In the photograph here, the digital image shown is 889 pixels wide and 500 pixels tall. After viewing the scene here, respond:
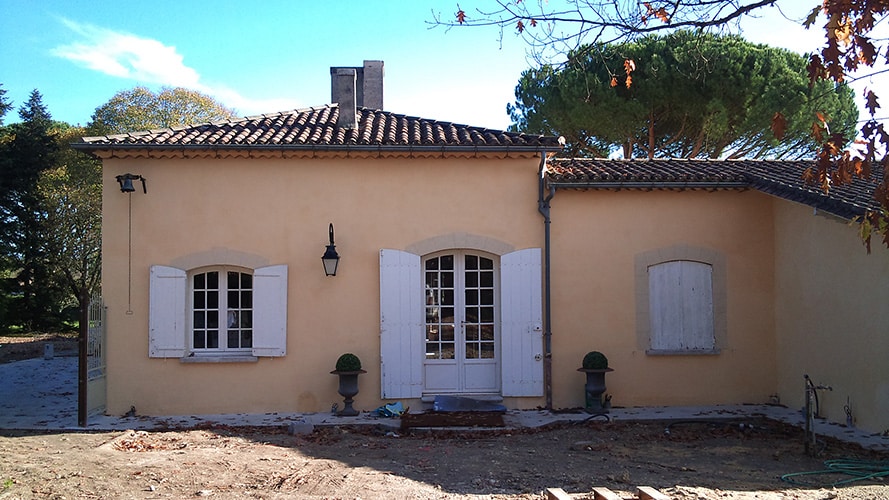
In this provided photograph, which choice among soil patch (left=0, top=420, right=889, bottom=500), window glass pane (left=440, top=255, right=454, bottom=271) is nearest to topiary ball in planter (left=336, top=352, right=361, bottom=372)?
soil patch (left=0, top=420, right=889, bottom=500)

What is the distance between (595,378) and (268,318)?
452cm

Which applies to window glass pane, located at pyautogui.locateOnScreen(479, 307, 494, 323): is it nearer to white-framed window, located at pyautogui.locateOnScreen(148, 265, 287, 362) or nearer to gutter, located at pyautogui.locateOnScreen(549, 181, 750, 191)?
gutter, located at pyautogui.locateOnScreen(549, 181, 750, 191)

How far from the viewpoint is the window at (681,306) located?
1023 centimetres

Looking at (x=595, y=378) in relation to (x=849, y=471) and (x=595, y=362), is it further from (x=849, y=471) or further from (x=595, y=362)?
(x=849, y=471)

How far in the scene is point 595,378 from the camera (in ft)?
31.8

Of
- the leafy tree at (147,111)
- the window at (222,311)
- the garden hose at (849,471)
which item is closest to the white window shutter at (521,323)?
the window at (222,311)

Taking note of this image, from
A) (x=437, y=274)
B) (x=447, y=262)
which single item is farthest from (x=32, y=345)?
(x=447, y=262)

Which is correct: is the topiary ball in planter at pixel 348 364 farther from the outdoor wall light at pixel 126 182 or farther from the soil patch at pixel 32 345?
the soil patch at pixel 32 345

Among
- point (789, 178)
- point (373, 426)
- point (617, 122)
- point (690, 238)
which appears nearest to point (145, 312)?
point (373, 426)

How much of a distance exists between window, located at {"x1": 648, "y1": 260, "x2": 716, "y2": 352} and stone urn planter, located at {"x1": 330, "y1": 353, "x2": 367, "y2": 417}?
4.22 meters

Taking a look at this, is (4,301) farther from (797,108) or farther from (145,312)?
(797,108)

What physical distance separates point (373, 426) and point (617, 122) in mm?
10969

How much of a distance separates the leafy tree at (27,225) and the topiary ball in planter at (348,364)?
18.2m

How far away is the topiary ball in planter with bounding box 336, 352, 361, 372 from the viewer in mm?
9352
